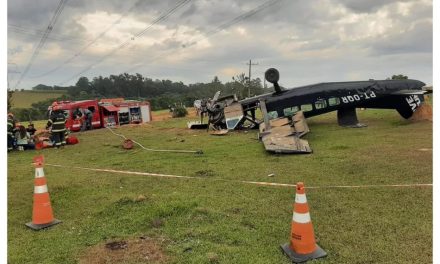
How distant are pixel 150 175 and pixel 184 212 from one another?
3.48m

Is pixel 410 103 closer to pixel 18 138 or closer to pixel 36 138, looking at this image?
pixel 36 138

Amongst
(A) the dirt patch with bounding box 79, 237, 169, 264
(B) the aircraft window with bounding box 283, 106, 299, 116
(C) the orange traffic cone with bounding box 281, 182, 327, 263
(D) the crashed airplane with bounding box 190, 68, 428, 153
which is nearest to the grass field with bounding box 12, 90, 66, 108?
(D) the crashed airplane with bounding box 190, 68, 428, 153

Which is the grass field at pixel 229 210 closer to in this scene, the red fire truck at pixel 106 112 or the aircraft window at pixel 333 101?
the aircraft window at pixel 333 101

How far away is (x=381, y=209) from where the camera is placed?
565cm

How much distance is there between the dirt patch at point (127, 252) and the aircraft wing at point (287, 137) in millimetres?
7038

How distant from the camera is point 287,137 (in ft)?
40.4

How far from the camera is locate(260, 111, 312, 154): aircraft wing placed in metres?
11.2

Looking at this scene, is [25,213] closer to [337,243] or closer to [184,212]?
[184,212]

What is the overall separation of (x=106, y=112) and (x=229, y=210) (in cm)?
2477

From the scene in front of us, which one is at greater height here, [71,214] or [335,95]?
[335,95]

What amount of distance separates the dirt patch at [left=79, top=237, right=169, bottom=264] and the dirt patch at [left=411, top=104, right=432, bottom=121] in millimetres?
16456

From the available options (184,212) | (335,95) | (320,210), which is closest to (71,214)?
(184,212)

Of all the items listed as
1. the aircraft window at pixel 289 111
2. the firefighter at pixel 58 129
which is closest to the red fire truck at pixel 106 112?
the firefighter at pixel 58 129

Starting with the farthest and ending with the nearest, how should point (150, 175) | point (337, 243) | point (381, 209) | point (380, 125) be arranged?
point (380, 125) → point (150, 175) → point (381, 209) → point (337, 243)
